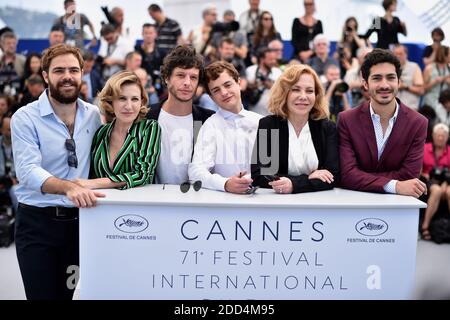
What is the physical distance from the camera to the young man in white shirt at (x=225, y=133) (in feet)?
9.30

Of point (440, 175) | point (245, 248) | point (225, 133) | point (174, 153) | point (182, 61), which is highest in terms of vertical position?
point (182, 61)

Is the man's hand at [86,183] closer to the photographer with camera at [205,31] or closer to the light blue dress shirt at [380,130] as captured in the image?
the light blue dress shirt at [380,130]

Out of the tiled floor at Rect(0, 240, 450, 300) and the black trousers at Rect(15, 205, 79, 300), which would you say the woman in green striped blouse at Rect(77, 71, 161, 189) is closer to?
the black trousers at Rect(15, 205, 79, 300)

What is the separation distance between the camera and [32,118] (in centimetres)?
260

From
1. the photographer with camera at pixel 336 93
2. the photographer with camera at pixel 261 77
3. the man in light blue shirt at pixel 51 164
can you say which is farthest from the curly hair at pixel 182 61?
the photographer with camera at pixel 336 93

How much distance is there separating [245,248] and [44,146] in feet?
3.33

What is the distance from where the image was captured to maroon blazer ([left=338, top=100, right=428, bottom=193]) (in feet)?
9.03

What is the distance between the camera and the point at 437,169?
602 cm

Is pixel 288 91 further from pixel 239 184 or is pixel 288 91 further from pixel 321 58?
pixel 321 58

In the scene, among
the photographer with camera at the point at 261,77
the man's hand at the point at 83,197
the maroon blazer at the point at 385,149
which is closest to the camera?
the man's hand at the point at 83,197

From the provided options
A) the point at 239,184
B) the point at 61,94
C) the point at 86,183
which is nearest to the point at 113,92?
the point at 61,94

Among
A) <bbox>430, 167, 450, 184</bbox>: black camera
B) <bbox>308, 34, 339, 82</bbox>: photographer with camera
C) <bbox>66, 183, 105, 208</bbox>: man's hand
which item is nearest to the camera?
<bbox>66, 183, 105, 208</bbox>: man's hand

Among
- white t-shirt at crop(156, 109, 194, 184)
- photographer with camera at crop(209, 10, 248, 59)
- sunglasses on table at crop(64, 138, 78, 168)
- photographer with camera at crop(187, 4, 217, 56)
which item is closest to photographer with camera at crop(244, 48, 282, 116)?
photographer with camera at crop(209, 10, 248, 59)

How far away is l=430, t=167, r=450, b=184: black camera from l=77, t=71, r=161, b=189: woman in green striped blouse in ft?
13.5
